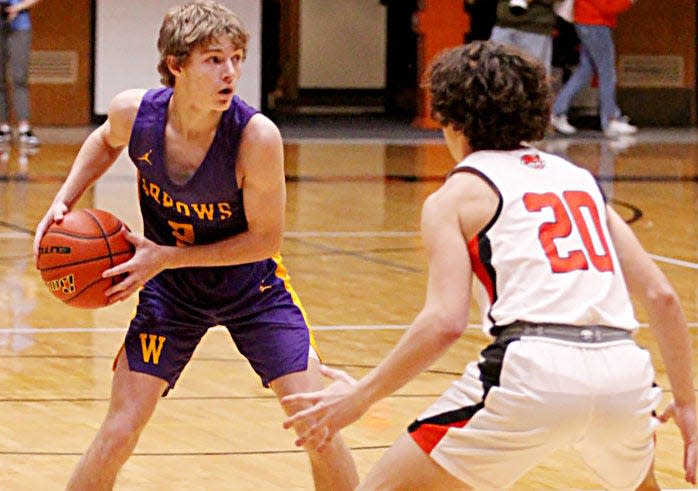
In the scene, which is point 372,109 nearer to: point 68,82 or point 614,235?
point 68,82

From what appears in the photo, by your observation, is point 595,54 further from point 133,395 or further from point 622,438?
point 622,438

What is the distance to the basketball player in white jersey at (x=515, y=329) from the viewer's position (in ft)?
9.12

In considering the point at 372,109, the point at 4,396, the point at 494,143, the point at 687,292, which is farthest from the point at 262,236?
the point at 372,109

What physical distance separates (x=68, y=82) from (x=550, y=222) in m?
12.1

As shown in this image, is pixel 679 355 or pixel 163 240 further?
pixel 163 240

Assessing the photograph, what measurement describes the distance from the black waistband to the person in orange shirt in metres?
10.7

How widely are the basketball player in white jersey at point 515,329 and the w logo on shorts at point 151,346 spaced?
33.1 inches

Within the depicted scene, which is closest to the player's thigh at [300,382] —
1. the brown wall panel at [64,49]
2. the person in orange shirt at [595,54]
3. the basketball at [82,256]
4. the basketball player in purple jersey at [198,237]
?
the basketball player in purple jersey at [198,237]

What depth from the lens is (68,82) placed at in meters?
14.4

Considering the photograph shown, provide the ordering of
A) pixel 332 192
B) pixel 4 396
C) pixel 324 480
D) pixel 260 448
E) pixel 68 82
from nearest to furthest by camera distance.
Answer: pixel 324 480
pixel 260 448
pixel 4 396
pixel 332 192
pixel 68 82

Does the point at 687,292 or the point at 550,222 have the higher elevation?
the point at 550,222

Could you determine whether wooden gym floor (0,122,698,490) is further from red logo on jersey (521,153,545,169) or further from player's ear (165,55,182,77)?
red logo on jersey (521,153,545,169)

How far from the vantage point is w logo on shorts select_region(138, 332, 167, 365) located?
3699 mm

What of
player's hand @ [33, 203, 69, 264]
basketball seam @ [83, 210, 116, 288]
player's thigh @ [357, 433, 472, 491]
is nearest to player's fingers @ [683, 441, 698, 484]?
player's thigh @ [357, 433, 472, 491]
